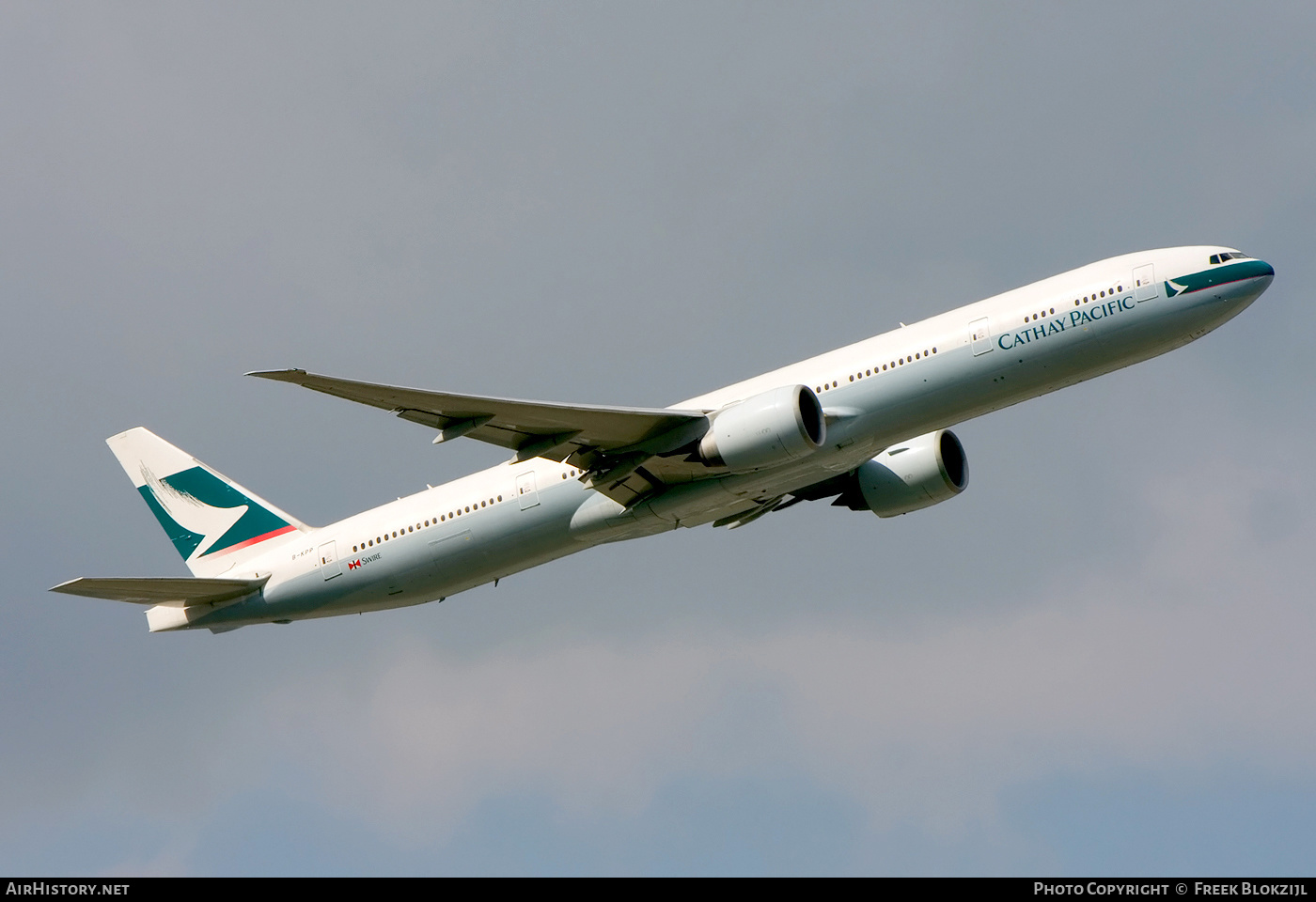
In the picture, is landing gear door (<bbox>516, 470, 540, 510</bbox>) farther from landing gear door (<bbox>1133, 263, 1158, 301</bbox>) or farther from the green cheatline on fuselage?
the green cheatline on fuselage

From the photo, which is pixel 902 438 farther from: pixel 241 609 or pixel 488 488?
pixel 241 609

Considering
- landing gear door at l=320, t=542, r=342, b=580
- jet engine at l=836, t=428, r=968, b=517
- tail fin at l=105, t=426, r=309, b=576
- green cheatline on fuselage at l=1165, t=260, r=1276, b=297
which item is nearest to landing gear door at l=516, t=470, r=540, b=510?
landing gear door at l=320, t=542, r=342, b=580

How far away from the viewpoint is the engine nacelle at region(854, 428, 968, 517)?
145 ft

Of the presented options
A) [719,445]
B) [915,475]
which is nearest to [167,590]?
[719,445]

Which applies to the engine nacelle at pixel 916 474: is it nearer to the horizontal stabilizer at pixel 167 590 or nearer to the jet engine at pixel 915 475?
the jet engine at pixel 915 475

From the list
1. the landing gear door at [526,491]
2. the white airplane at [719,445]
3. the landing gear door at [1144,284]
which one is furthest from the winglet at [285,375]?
the landing gear door at [1144,284]

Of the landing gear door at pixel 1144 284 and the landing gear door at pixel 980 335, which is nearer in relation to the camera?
the landing gear door at pixel 1144 284

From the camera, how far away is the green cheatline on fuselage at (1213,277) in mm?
36281

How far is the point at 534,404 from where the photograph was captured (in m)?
36.8

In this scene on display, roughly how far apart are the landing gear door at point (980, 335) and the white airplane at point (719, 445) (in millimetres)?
34

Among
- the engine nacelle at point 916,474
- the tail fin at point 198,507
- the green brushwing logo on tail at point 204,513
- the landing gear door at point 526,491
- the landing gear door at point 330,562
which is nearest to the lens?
the landing gear door at point 526,491

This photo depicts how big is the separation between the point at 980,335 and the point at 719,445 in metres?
7.21
